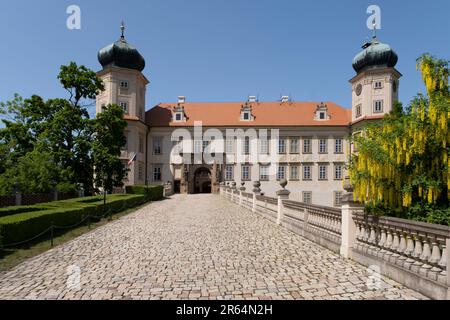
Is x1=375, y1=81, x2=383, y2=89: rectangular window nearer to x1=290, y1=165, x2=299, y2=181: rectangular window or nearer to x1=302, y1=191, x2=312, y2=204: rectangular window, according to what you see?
x1=290, y1=165, x2=299, y2=181: rectangular window

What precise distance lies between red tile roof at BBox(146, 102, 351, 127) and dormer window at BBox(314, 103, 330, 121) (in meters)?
0.51

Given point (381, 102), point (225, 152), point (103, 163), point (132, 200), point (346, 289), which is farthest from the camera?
point (225, 152)

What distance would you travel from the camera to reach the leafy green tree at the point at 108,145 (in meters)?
26.2

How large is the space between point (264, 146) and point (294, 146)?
153 inches

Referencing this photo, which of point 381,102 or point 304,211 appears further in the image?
point 381,102

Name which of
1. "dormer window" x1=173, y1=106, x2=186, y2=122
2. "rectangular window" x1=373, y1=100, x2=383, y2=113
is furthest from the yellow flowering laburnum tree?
"dormer window" x1=173, y1=106, x2=186, y2=122

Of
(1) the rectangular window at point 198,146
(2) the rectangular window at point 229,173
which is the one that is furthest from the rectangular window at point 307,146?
(1) the rectangular window at point 198,146

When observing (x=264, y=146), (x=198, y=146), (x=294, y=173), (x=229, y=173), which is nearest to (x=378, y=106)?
(x=294, y=173)

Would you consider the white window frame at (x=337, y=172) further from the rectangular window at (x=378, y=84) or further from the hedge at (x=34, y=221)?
the hedge at (x=34, y=221)

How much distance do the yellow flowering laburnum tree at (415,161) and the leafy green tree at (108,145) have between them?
2232 cm

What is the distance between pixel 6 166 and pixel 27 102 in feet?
18.7

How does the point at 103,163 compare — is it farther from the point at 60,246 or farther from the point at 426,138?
the point at 426,138
